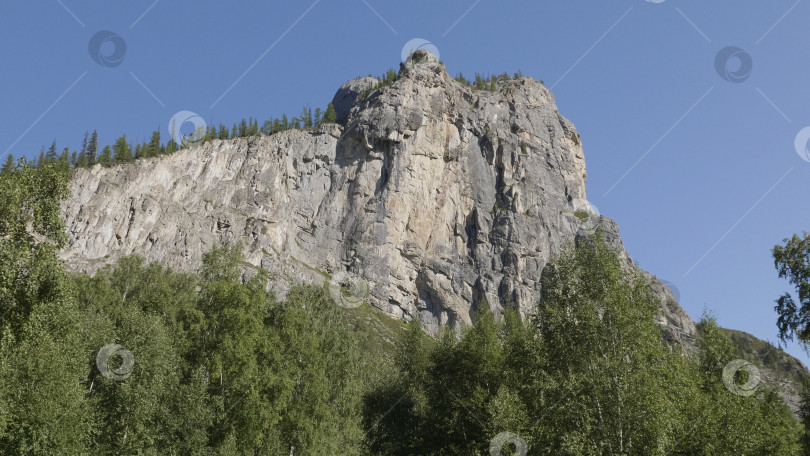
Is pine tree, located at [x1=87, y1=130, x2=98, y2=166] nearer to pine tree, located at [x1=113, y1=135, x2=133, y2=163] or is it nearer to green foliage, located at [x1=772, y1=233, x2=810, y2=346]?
pine tree, located at [x1=113, y1=135, x2=133, y2=163]

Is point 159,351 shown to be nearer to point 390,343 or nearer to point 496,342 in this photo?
point 496,342

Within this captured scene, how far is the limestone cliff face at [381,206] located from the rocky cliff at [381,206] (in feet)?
1.28

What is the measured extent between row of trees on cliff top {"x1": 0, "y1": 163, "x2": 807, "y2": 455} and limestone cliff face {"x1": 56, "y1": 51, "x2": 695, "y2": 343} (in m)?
98.3

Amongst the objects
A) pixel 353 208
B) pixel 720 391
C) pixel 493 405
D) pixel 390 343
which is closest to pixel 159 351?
pixel 493 405

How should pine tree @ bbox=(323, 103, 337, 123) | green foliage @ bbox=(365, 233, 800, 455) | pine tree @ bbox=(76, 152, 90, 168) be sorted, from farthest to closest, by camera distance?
pine tree @ bbox=(323, 103, 337, 123) → pine tree @ bbox=(76, 152, 90, 168) → green foliage @ bbox=(365, 233, 800, 455)

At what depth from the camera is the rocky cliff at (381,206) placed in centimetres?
14438

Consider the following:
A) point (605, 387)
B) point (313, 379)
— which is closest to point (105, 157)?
point (313, 379)

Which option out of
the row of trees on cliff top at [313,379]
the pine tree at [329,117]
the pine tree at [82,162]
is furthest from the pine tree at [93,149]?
the row of trees on cliff top at [313,379]

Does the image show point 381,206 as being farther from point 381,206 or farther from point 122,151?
point 122,151

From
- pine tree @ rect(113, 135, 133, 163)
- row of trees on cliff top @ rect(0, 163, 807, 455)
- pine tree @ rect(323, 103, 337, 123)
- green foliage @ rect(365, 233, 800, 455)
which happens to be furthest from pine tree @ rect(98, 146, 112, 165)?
green foliage @ rect(365, 233, 800, 455)

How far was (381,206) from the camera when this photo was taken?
172000 millimetres

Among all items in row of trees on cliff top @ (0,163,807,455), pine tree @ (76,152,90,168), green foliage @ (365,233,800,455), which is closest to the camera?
row of trees on cliff top @ (0,163,807,455)

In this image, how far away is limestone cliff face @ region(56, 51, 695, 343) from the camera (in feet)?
475

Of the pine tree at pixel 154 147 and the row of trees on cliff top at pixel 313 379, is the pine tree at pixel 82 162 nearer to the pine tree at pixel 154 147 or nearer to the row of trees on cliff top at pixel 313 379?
the pine tree at pixel 154 147
